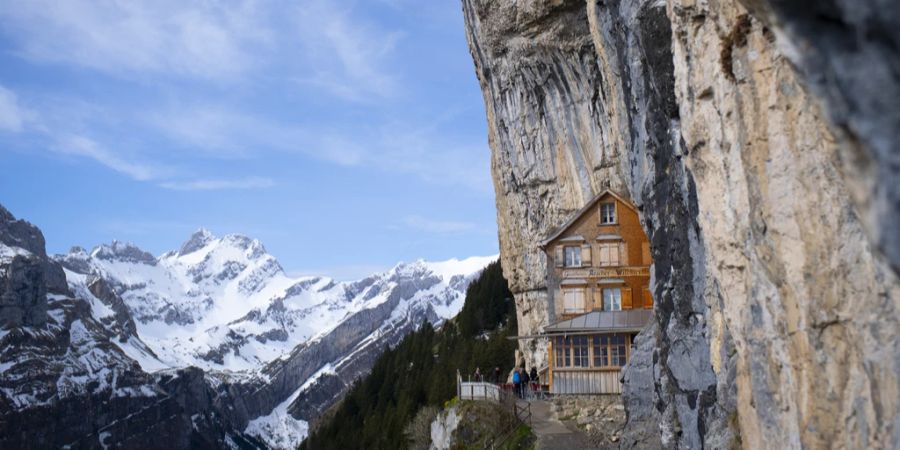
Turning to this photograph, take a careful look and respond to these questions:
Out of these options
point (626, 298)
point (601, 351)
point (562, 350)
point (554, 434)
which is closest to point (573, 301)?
point (626, 298)

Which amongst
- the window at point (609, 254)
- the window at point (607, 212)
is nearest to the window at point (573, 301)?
the window at point (609, 254)

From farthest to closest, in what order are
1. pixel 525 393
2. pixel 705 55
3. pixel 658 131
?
1. pixel 525 393
2. pixel 658 131
3. pixel 705 55

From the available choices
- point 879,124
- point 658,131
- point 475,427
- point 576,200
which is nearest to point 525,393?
point 475,427

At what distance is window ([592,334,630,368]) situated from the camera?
32250mm

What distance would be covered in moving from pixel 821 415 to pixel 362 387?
8707cm

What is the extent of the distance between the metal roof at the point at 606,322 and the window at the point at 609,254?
3856mm

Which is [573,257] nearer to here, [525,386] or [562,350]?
[525,386]

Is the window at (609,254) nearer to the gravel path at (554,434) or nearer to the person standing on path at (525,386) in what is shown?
the person standing on path at (525,386)

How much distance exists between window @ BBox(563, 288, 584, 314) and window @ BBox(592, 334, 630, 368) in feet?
17.4

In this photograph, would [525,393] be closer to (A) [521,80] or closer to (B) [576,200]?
(B) [576,200]

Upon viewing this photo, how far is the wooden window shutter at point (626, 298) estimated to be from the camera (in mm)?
37250

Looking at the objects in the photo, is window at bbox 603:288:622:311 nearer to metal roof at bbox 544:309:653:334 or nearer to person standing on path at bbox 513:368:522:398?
metal roof at bbox 544:309:653:334

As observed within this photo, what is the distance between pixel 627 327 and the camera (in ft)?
106

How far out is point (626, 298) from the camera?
1470 inches
